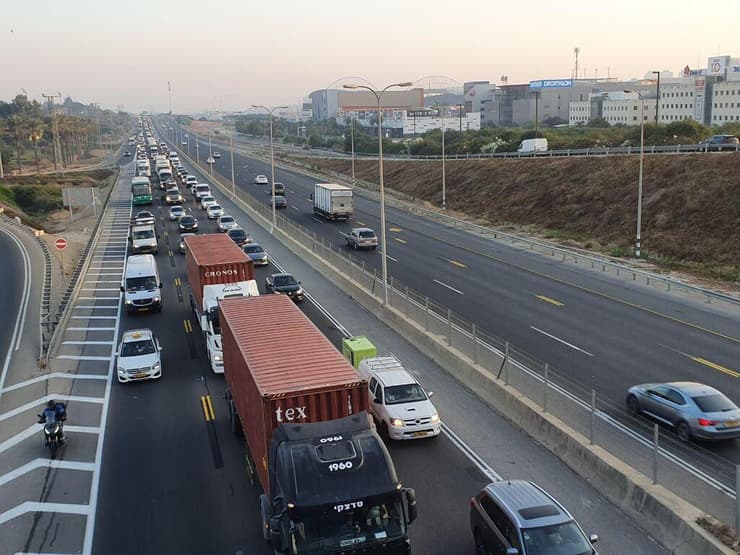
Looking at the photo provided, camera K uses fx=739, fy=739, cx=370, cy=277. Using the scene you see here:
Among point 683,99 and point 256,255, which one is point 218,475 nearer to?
point 256,255

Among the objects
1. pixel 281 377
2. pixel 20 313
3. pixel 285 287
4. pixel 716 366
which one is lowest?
pixel 20 313

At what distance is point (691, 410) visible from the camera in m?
17.6

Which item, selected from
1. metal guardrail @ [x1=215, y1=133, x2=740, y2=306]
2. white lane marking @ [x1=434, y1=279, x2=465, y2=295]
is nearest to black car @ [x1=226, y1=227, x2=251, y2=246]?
white lane marking @ [x1=434, y1=279, x2=465, y2=295]

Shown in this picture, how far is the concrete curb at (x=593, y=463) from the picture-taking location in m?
12.7

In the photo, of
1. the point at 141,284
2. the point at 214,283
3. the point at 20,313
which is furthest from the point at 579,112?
the point at 214,283

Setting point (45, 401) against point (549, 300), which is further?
point (549, 300)

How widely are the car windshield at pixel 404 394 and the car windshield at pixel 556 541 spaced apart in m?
7.51

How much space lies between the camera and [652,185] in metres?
57.4

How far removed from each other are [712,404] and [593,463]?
4.18 metres

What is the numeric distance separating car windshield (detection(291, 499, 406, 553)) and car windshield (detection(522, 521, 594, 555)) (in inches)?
81.0

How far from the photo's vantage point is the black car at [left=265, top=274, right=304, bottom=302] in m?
34.2

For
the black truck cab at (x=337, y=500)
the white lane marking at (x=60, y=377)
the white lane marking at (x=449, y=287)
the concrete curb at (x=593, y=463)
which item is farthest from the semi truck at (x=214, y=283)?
the black truck cab at (x=337, y=500)

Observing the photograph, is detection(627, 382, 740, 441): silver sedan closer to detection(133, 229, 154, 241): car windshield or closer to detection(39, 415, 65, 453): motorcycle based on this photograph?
detection(39, 415, 65, 453): motorcycle

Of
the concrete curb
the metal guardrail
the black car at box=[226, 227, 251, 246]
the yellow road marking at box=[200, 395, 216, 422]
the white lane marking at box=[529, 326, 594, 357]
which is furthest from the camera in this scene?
the black car at box=[226, 227, 251, 246]
